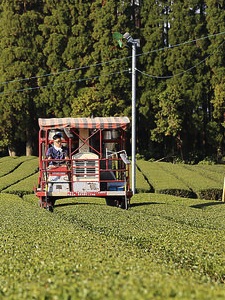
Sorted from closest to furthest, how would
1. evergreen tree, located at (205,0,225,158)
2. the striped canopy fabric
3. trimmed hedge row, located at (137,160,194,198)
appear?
the striped canopy fabric, trimmed hedge row, located at (137,160,194,198), evergreen tree, located at (205,0,225,158)

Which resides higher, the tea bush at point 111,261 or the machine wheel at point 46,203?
the tea bush at point 111,261

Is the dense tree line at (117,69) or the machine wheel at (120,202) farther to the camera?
the dense tree line at (117,69)

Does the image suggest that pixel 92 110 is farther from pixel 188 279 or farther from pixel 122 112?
pixel 188 279

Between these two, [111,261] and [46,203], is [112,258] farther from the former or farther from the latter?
[46,203]

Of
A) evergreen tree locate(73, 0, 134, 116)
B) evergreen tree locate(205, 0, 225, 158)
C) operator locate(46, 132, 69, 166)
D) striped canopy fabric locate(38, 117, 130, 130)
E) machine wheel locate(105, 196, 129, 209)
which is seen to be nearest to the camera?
machine wheel locate(105, 196, 129, 209)

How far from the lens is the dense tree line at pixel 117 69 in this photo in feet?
136

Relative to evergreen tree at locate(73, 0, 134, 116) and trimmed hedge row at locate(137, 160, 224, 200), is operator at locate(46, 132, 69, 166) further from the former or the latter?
evergreen tree at locate(73, 0, 134, 116)

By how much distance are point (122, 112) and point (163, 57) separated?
5900 millimetres

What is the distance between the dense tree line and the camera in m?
41.4

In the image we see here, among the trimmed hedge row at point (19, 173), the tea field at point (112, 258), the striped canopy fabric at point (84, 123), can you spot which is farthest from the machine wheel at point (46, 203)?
the trimmed hedge row at point (19, 173)

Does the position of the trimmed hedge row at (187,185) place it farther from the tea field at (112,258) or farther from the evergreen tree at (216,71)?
the evergreen tree at (216,71)

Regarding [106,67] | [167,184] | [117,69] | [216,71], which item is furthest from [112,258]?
[216,71]

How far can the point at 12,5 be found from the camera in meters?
43.9

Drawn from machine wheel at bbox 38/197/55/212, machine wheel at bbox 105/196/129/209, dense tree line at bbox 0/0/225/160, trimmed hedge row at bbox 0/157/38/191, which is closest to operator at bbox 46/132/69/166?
machine wheel at bbox 38/197/55/212
